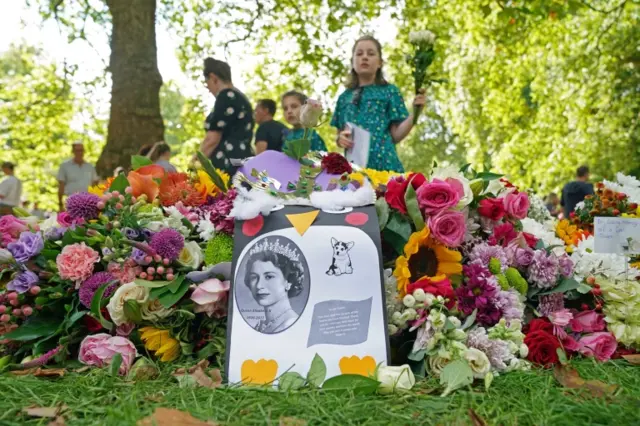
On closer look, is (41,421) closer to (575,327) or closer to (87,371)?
(87,371)

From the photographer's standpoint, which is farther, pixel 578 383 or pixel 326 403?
pixel 578 383

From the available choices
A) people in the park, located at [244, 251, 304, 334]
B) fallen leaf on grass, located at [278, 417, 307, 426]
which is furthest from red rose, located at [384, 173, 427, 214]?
fallen leaf on grass, located at [278, 417, 307, 426]

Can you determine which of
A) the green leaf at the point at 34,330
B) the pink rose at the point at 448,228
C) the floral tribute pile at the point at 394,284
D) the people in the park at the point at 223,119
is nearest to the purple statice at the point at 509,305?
the floral tribute pile at the point at 394,284

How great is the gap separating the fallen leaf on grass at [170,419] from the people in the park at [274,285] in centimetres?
51

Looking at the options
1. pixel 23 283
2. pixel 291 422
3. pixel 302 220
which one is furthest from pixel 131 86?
pixel 291 422

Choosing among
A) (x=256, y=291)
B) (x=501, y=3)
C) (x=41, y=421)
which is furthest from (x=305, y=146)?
(x=501, y=3)

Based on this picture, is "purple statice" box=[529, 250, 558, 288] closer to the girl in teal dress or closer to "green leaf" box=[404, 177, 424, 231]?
"green leaf" box=[404, 177, 424, 231]

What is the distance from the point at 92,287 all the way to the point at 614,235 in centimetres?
186

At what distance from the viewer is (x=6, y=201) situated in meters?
9.01

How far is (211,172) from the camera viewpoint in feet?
7.86

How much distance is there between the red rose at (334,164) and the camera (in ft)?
7.43

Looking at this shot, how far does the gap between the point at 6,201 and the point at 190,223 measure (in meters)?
7.88

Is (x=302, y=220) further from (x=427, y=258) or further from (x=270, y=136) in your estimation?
(x=270, y=136)

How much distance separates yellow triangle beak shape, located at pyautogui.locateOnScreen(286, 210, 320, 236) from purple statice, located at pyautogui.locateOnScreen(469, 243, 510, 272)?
22.0 inches
